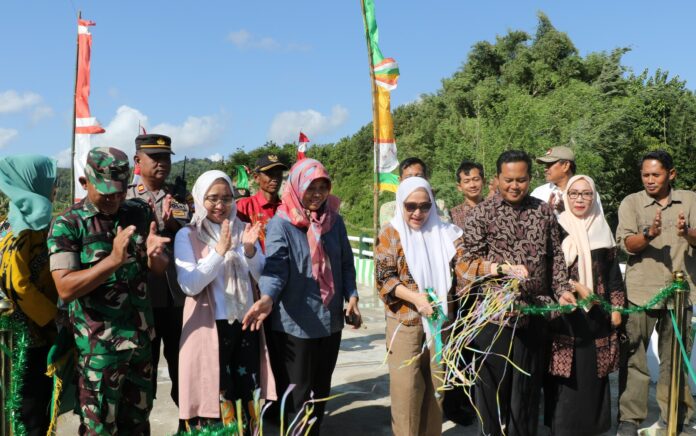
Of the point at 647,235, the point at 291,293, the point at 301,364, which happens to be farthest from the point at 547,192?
the point at 301,364

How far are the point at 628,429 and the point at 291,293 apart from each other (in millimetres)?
2499

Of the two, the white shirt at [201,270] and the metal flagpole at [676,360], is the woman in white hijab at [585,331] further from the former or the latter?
the white shirt at [201,270]

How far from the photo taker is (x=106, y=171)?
8.17 ft

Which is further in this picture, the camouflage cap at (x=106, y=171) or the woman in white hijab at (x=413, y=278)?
the woman in white hijab at (x=413, y=278)

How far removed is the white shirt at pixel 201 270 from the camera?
116 inches

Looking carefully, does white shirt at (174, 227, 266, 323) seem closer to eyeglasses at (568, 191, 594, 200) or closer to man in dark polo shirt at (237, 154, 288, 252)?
man in dark polo shirt at (237, 154, 288, 252)

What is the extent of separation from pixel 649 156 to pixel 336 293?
2.44 metres

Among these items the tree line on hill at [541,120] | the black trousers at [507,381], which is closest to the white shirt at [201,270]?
the black trousers at [507,381]

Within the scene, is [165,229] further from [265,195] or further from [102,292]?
[265,195]

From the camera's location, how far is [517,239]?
3127 millimetres

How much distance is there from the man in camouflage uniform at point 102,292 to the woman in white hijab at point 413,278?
1.28 meters

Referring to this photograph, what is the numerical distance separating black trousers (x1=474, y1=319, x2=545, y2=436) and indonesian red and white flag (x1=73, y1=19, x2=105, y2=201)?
6.96 meters

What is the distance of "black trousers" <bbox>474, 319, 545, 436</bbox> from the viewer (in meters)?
3.10

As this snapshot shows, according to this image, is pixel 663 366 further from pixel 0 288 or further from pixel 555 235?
pixel 0 288
